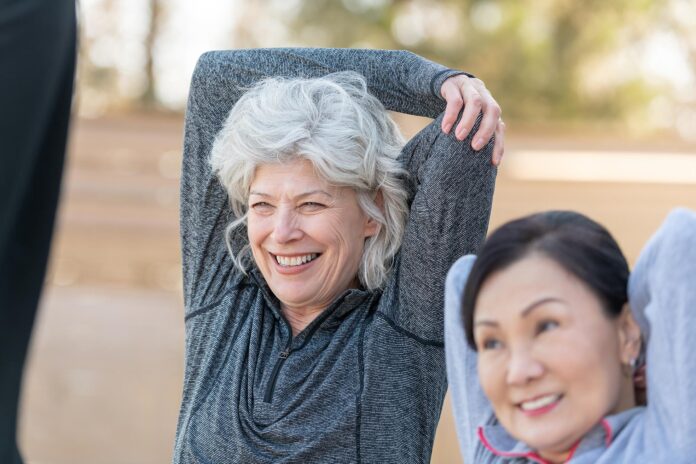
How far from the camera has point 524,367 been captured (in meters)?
1.56

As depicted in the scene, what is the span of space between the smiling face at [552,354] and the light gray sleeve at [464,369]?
14cm

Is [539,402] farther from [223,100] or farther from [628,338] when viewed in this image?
[223,100]

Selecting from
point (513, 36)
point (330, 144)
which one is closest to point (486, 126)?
point (330, 144)

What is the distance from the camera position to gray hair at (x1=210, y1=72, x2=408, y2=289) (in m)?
2.27

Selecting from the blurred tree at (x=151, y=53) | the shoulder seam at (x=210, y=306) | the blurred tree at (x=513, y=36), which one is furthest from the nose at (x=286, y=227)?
the blurred tree at (x=151, y=53)

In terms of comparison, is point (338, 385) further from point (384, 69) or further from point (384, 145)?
point (384, 69)

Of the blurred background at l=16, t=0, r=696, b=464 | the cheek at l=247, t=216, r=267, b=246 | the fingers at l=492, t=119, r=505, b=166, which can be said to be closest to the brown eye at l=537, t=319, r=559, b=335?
the fingers at l=492, t=119, r=505, b=166

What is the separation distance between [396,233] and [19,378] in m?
1.00

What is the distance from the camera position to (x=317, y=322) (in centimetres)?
229

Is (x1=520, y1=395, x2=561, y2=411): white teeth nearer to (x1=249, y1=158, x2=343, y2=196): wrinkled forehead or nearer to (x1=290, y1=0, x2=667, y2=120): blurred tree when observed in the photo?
(x1=249, y1=158, x2=343, y2=196): wrinkled forehead

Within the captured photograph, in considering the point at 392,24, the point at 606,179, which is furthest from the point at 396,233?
the point at 392,24

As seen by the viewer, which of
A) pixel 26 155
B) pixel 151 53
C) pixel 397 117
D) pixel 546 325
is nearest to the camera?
pixel 26 155

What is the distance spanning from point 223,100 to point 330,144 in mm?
416

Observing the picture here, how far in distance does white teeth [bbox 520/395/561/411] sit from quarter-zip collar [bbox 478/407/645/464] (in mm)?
77
